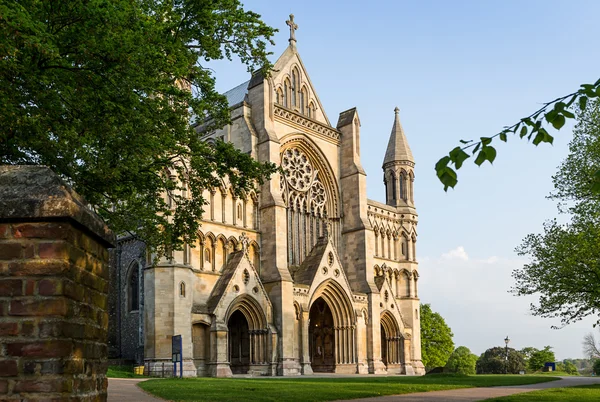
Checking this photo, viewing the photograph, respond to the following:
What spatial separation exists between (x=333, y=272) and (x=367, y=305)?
13.2ft

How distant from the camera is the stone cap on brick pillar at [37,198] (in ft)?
12.2

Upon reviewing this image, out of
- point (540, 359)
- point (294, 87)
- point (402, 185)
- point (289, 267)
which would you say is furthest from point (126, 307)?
point (540, 359)

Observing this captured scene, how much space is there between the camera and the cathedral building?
106ft

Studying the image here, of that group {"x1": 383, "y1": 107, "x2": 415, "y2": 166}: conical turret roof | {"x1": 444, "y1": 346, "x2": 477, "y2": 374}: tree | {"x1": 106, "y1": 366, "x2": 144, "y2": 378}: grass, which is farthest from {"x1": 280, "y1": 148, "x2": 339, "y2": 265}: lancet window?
{"x1": 444, "y1": 346, "x2": 477, "y2": 374}: tree

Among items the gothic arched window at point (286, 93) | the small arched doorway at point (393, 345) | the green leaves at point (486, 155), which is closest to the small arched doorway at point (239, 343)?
the small arched doorway at point (393, 345)

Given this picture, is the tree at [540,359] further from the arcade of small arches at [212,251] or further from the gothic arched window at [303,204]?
the arcade of small arches at [212,251]

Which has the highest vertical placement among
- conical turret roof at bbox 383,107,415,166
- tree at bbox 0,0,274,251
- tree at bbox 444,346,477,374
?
conical turret roof at bbox 383,107,415,166

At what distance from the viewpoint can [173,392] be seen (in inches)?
674

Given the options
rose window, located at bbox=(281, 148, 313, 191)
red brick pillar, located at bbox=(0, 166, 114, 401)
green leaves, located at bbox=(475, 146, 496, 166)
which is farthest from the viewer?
rose window, located at bbox=(281, 148, 313, 191)

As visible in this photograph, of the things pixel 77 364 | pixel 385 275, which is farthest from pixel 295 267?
pixel 77 364

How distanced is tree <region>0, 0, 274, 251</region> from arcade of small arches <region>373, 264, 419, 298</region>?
30911 mm

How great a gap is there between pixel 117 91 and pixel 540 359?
72.0 metres

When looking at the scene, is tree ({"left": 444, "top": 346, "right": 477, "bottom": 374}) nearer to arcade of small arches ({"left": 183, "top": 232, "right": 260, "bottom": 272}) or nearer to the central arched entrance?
the central arched entrance

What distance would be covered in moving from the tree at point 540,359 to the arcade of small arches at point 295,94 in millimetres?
45434
